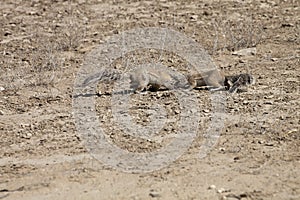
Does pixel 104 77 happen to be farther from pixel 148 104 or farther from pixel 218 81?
pixel 218 81

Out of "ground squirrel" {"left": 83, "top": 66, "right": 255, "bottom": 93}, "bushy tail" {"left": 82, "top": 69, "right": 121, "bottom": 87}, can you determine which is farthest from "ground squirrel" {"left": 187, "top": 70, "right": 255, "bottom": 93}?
"bushy tail" {"left": 82, "top": 69, "right": 121, "bottom": 87}

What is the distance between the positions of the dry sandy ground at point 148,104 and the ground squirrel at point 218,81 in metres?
0.09

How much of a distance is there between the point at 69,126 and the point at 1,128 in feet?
1.92

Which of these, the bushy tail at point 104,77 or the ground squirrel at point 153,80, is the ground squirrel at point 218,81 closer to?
the ground squirrel at point 153,80

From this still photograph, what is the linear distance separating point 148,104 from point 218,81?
73 centimetres

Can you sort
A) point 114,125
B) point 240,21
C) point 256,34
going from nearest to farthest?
point 114,125 < point 256,34 < point 240,21

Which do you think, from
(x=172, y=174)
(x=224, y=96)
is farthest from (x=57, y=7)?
(x=172, y=174)

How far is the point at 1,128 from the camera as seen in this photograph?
5.46 metres

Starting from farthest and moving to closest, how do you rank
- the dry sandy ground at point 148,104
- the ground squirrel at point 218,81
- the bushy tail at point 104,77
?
the bushy tail at point 104,77
the ground squirrel at point 218,81
the dry sandy ground at point 148,104

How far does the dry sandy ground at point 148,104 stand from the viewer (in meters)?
4.43

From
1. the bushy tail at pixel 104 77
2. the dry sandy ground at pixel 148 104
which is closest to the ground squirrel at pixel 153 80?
the bushy tail at pixel 104 77

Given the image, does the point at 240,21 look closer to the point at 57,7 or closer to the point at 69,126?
the point at 57,7

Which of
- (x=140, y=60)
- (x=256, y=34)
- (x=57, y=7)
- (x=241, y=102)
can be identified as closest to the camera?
(x=241, y=102)

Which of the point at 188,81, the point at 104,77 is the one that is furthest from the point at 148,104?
the point at 104,77
